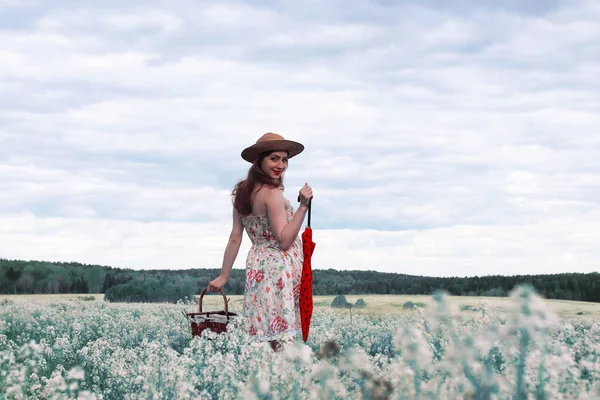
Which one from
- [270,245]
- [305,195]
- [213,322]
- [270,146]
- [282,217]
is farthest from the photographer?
[213,322]

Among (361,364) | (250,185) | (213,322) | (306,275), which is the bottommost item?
(213,322)

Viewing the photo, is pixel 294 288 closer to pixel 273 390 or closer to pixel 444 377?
pixel 273 390

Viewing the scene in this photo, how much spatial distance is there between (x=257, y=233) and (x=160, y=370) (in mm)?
2532

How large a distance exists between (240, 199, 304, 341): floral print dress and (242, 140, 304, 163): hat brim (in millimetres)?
590

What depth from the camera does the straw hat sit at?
6.83 meters

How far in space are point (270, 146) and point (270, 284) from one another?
1.42 metres

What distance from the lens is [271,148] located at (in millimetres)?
6887

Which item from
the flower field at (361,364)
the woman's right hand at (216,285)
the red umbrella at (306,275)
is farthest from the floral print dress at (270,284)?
the woman's right hand at (216,285)

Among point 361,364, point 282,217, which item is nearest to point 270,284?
point 282,217

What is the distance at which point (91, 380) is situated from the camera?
6992 mm

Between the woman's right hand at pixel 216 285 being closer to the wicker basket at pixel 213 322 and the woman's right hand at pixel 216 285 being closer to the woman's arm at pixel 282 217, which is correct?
the wicker basket at pixel 213 322

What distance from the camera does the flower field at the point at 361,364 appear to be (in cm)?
229

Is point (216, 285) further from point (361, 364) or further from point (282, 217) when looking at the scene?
point (361, 364)

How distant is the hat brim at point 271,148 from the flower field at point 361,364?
5.96ft
